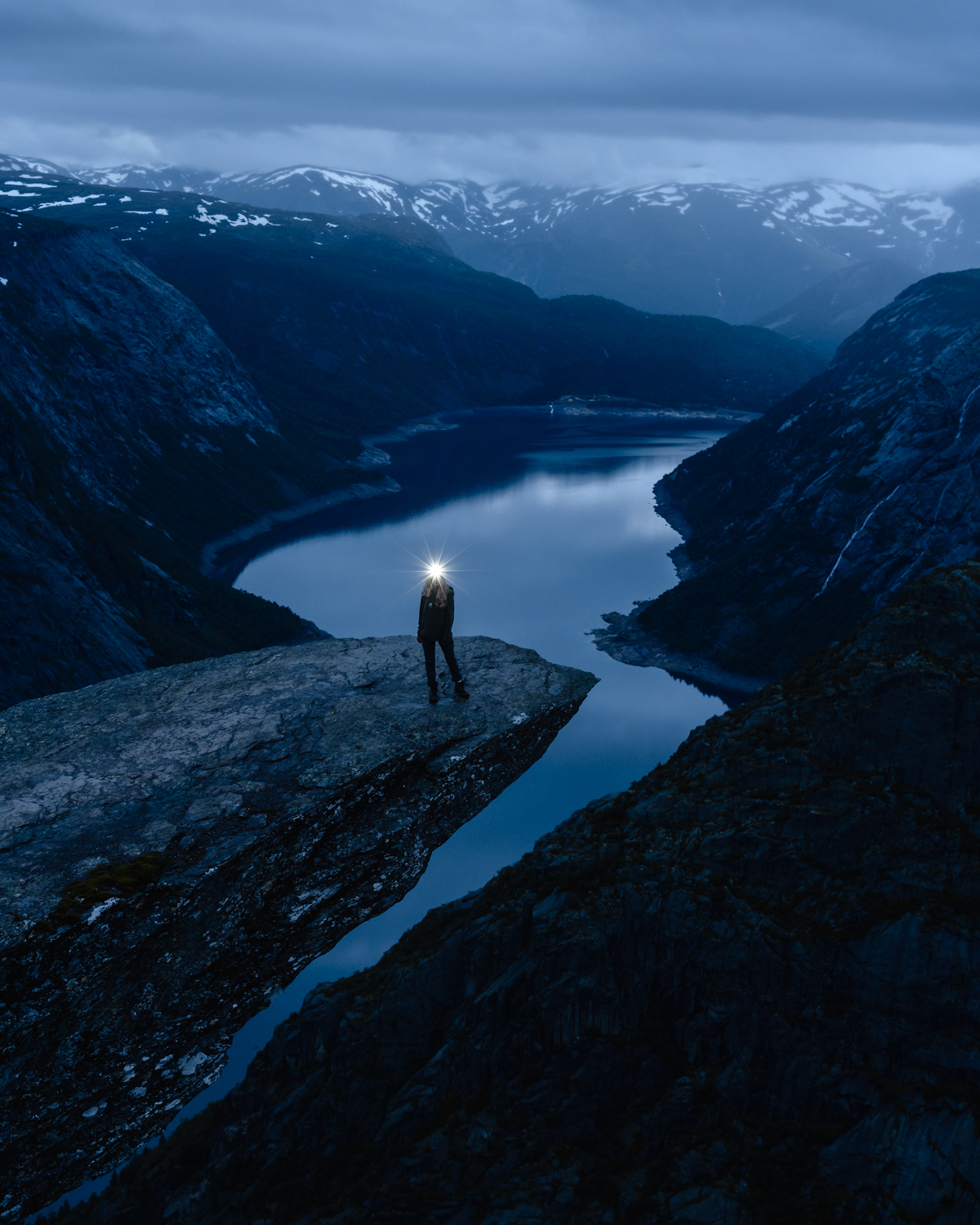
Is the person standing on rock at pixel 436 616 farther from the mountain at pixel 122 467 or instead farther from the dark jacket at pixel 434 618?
the mountain at pixel 122 467

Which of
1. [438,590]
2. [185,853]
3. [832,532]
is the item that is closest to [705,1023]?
[438,590]

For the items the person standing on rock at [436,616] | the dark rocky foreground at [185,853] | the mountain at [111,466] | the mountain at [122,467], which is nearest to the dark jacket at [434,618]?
the person standing on rock at [436,616]

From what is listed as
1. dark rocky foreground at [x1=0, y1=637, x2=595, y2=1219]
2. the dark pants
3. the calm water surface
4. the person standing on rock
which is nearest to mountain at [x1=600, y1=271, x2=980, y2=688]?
the calm water surface

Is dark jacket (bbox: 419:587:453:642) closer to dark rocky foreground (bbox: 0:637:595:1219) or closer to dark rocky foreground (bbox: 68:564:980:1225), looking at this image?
dark rocky foreground (bbox: 0:637:595:1219)

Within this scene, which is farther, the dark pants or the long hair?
the dark pants

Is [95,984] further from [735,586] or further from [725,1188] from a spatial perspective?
[735,586]

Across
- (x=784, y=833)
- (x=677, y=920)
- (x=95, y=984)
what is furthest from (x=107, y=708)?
(x=784, y=833)
